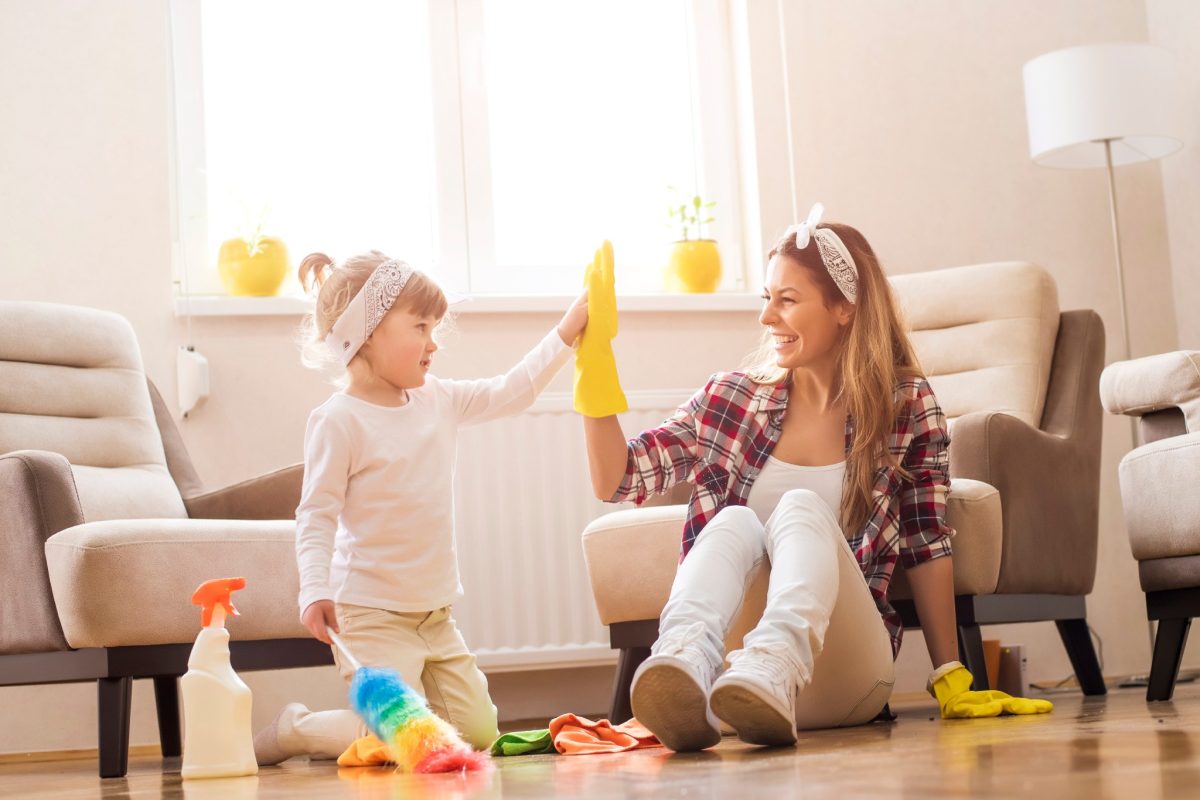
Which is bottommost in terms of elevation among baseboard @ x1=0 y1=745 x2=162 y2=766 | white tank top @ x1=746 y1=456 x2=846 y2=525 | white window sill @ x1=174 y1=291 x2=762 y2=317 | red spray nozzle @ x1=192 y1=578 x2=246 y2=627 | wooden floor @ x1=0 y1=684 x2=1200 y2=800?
baseboard @ x1=0 y1=745 x2=162 y2=766

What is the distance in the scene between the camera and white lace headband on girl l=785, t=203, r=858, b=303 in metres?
1.95

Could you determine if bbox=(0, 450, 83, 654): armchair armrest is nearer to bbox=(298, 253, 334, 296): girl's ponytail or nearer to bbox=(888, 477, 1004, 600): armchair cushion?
bbox=(298, 253, 334, 296): girl's ponytail

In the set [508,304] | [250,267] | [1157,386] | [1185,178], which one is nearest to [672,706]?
[1157,386]

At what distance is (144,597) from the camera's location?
2.01 metres

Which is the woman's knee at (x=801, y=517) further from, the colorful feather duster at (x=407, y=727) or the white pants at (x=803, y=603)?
the colorful feather duster at (x=407, y=727)

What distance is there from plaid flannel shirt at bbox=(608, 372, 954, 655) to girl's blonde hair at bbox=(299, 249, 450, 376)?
395 millimetres

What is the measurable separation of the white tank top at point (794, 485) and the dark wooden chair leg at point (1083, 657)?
2.52 feet

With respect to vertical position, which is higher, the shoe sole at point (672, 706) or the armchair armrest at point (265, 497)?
the armchair armrest at point (265, 497)

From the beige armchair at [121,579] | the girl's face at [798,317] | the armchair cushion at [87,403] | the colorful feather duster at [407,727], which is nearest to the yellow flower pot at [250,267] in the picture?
the armchair cushion at [87,403]

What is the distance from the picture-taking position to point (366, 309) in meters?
1.99

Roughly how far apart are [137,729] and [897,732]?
196cm

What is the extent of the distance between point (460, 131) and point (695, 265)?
71 centimetres

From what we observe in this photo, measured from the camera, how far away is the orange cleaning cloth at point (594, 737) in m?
1.63

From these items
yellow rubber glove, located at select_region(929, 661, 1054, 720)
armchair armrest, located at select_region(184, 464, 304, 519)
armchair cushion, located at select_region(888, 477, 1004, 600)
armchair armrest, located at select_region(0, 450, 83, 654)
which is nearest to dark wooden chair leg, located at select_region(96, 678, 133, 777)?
armchair armrest, located at select_region(0, 450, 83, 654)
